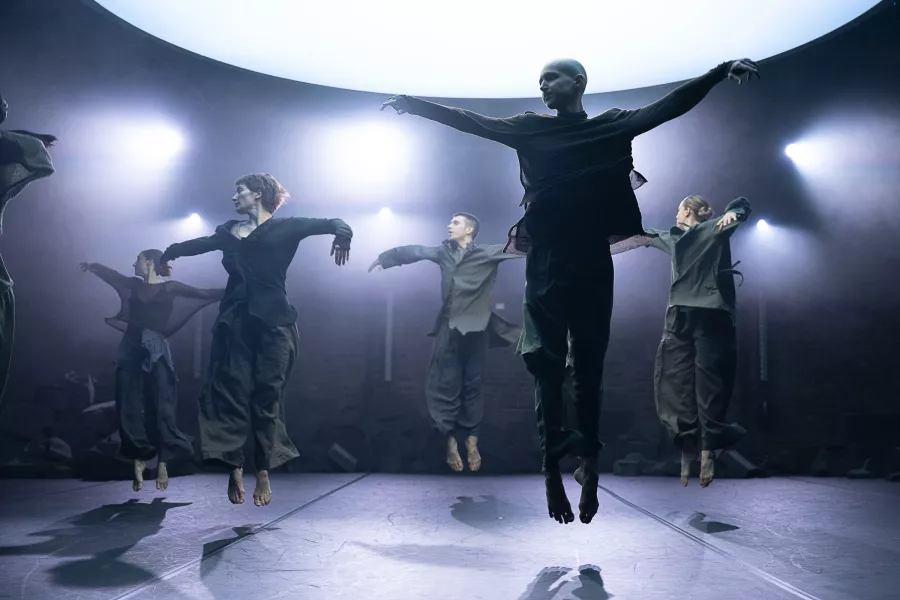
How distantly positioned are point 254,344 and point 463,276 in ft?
7.81

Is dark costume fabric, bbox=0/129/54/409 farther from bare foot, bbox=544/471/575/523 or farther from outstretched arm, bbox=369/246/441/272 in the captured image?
outstretched arm, bbox=369/246/441/272

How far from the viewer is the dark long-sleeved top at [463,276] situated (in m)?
5.92

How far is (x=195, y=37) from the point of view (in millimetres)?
6605

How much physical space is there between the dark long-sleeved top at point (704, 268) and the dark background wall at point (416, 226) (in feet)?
8.86

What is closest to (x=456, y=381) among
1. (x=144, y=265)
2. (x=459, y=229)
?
(x=459, y=229)

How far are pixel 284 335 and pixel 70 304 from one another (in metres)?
3.60

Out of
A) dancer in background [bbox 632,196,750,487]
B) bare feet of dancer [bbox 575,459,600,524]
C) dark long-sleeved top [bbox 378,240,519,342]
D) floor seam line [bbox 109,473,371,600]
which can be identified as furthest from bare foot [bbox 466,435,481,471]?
bare feet of dancer [bbox 575,459,600,524]

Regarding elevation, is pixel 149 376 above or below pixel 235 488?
above

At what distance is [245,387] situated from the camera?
3.97m

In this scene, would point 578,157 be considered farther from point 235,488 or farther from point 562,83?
point 235,488

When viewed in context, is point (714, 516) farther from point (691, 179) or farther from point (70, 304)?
point (70, 304)

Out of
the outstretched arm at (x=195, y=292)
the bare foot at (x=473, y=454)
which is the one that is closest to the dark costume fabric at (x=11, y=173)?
the outstretched arm at (x=195, y=292)

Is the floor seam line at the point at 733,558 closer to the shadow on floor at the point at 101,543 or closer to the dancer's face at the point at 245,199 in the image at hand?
the shadow on floor at the point at 101,543

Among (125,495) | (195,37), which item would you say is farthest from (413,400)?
(195,37)
